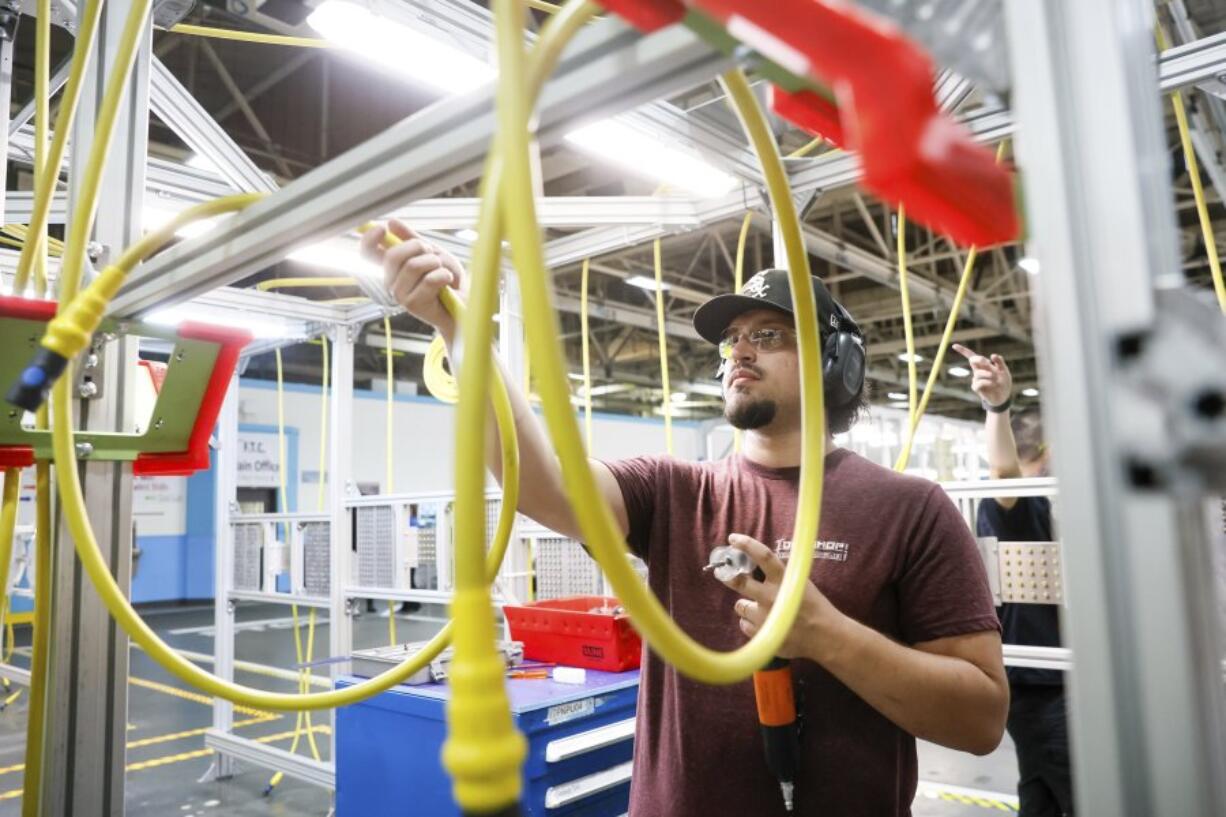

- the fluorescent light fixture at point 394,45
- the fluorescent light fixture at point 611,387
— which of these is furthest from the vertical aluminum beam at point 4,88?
the fluorescent light fixture at point 611,387

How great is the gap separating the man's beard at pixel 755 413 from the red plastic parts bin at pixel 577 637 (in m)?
1.02

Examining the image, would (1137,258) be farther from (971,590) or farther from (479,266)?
(971,590)

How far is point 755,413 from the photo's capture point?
1.54 meters

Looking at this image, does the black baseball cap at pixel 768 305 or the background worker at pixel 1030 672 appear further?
the background worker at pixel 1030 672

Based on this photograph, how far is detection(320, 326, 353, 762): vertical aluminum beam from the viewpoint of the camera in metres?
3.83

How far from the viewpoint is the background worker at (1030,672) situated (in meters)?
2.43

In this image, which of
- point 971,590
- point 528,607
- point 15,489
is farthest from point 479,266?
point 528,607

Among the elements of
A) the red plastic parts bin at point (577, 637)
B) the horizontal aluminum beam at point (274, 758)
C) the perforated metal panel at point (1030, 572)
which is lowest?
the horizontal aluminum beam at point (274, 758)

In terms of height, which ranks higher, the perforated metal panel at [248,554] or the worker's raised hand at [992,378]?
the worker's raised hand at [992,378]

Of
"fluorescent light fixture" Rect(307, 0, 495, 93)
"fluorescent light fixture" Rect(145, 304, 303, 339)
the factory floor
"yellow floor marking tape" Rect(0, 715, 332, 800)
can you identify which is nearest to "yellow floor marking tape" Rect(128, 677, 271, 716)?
the factory floor

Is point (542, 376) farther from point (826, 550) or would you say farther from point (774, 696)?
point (826, 550)

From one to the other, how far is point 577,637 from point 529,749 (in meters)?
0.49

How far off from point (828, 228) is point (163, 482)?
27.9 feet

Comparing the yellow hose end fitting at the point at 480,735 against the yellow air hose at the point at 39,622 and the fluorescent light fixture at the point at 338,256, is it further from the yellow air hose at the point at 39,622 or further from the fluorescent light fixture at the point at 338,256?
the fluorescent light fixture at the point at 338,256
